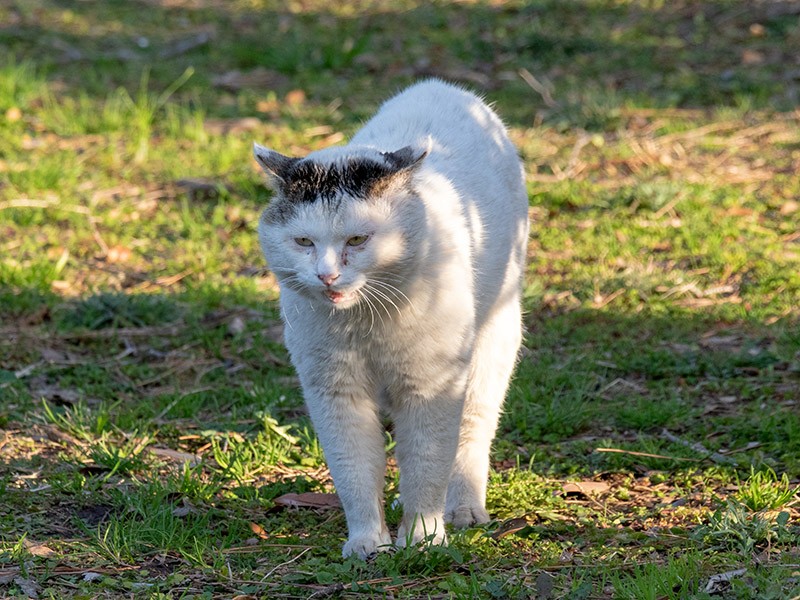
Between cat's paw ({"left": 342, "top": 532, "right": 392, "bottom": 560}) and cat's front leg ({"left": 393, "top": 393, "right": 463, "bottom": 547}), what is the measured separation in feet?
0.28

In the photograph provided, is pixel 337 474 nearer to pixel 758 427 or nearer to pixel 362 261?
pixel 362 261

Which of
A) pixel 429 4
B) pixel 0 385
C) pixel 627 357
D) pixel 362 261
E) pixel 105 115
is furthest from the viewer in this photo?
pixel 429 4

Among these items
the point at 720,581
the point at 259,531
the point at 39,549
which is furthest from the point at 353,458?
the point at 720,581

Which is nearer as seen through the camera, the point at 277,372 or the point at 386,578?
the point at 386,578

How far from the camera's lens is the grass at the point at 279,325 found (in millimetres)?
3611

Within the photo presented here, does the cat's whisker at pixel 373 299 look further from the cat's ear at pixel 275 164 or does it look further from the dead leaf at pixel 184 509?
the dead leaf at pixel 184 509

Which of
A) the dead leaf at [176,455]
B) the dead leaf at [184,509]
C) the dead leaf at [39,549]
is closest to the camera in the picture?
the dead leaf at [39,549]

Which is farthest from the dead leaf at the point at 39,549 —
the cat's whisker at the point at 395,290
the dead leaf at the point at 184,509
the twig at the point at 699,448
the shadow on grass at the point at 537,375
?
the twig at the point at 699,448

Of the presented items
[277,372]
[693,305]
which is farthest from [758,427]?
[277,372]

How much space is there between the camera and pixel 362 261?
3.40 m

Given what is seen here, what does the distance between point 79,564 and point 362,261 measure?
1.35m

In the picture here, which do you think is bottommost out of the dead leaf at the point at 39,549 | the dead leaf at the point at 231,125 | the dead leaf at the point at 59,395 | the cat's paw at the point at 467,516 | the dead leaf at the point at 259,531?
the dead leaf at the point at 231,125

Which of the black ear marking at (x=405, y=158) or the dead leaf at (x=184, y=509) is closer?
the black ear marking at (x=405, y=158)

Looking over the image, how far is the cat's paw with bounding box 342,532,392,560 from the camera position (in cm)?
363
